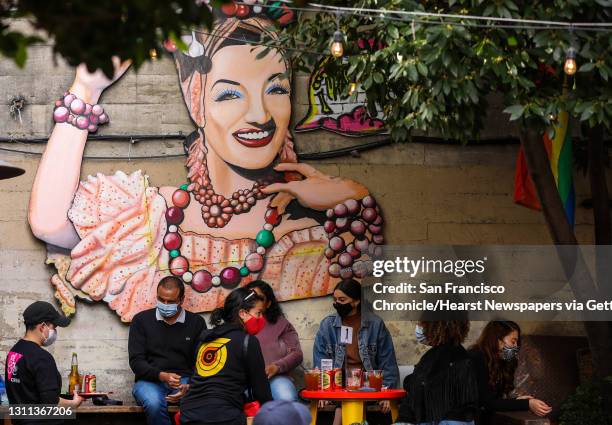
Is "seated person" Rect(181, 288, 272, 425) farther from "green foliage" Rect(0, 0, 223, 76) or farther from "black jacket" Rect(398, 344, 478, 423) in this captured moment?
"green foliage" Rect(0, 0, 223, 76)

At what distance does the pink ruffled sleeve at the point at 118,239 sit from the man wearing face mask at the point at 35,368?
2457mm

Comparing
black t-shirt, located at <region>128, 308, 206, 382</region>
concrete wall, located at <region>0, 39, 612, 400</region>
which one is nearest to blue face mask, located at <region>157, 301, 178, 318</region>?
black t-shirt, located at <region>128, 308, 206, 382</region>

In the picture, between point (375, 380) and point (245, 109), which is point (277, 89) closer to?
point (245, 109)

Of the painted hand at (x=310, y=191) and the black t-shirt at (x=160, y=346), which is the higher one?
the painted hand at (x=310, y=191)

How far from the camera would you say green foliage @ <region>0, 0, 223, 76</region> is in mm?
3623

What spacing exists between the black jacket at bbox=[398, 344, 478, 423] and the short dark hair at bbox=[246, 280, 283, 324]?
2119mm

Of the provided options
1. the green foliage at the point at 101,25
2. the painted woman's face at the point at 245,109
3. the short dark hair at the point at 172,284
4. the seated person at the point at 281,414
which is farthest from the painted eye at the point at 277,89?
the green foliage at the point at 101,25

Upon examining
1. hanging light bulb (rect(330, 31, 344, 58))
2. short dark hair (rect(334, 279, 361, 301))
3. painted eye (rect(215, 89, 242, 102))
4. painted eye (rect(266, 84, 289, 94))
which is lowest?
short dark hair (rect(334, 279, 361, 301))

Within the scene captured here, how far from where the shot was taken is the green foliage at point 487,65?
24.2ft

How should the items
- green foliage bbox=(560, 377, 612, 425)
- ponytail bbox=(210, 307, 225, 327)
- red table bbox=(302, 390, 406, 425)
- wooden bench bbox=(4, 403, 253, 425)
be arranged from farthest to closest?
wooden bench bbox=(4, 403, 253, 425) < ponytail bbox=(210, 307, 225, 327) < green foliage bbox=(560, 377, 612, 425) < red table bbox=(302, 390, 406, 425)

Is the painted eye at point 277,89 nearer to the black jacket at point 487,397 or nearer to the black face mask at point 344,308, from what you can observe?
the black face mask at point 344,308

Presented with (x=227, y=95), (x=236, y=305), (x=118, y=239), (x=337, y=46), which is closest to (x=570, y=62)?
(x=337, y=46)

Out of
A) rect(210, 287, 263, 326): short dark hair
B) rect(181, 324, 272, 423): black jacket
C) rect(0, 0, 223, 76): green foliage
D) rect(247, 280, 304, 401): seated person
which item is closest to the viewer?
rect(0, 0, 223, 76): green foliage

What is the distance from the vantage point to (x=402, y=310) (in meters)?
9.97
